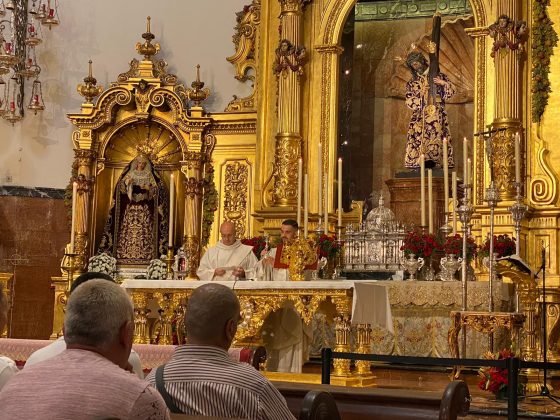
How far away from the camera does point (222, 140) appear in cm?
1448

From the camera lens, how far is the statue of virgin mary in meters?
14.6

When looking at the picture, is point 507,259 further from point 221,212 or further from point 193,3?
point 193,3

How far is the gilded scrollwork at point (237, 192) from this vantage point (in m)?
14.3

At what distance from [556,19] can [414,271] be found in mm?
3981

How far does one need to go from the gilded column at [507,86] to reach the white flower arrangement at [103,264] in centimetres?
551

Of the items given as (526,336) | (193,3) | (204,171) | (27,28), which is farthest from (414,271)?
(27,28)

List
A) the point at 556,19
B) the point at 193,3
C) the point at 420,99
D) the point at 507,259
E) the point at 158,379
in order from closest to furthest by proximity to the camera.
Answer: the point at 158,379 < the point at 507,259 < the point at 556,19 < the point at 420,99 < the point at 193,3

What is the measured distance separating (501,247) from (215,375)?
8122 millimetres

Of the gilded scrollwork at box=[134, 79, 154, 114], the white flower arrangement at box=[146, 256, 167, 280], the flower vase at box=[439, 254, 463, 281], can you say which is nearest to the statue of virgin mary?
the gilded scrollwork at box=[134, 79, 154, 114]

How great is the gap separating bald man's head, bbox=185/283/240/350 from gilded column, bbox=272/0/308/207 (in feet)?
31.8

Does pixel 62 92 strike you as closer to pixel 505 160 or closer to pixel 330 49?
pixel 330 49

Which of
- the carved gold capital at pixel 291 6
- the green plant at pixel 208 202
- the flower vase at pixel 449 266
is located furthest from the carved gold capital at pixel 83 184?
the flower vase at pixel 449 266

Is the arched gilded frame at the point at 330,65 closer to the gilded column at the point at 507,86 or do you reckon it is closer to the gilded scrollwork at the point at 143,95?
the gilded column at the point at 507,86

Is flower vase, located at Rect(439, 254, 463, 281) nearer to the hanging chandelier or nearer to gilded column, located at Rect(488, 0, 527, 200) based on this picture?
gilded column, located at Rect(488, 0, 527, 200)
